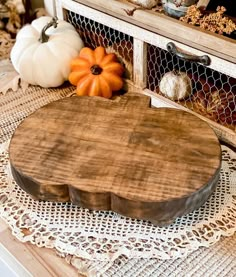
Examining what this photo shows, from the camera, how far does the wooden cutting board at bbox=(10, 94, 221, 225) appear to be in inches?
26.2

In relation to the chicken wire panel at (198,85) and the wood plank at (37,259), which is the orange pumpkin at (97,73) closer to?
the chicken wire panel at (198,85)

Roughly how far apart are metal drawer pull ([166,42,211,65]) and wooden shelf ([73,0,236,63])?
0.04 ft

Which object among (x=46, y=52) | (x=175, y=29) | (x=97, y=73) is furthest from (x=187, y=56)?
(x=46, y=52)

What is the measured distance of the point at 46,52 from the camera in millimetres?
969

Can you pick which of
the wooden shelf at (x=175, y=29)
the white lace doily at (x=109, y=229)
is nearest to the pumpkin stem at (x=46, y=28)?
the wooden shelf at (x=175, y=29)

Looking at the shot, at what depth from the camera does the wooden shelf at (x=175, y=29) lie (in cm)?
76

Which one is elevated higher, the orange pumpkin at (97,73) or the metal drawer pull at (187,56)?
the metal drawer pull at (187,56)

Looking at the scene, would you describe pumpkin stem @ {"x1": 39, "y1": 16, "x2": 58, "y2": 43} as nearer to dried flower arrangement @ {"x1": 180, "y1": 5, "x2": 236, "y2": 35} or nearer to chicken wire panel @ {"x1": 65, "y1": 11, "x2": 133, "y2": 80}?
chicken wire panel @ {"x1": 65, "y1": 11, "x2": 133, "y2": 80}

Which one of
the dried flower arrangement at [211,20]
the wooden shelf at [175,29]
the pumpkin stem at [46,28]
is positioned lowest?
the pumpkin stem at [46,28]

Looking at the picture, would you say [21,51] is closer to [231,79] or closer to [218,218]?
[231,79]

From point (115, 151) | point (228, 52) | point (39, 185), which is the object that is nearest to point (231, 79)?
point (228, 52)

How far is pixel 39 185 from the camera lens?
0.69 m

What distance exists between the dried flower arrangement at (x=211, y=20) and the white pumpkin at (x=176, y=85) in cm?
11

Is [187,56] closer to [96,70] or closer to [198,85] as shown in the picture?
[198,85]
